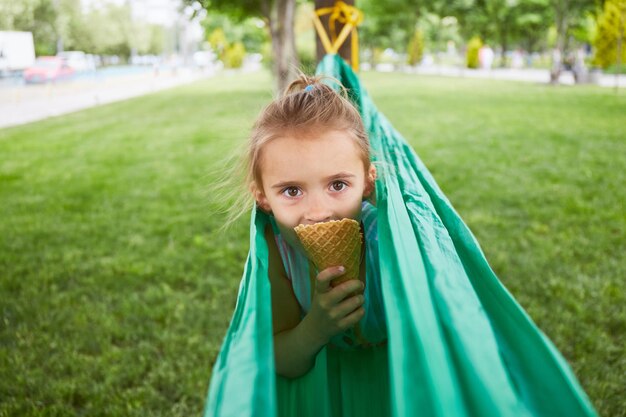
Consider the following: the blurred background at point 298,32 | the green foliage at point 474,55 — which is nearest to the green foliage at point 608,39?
the blurred background at point 298,32

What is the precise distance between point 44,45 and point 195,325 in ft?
61.0

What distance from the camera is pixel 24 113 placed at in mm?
13594

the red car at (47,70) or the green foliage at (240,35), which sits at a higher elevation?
the green foliage at (240,35)

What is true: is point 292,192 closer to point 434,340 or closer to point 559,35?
point 434,340

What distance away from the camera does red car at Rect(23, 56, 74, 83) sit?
17391 millimetres

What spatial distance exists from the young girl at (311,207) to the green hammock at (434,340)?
10 cm

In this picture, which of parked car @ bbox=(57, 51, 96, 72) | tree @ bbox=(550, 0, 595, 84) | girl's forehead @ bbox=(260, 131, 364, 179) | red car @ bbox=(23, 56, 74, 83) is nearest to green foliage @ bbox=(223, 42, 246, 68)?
parked car @ bbox=(57, 51, 96, 72)

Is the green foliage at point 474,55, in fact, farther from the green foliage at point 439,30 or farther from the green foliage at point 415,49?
the green foliage at point 439,30

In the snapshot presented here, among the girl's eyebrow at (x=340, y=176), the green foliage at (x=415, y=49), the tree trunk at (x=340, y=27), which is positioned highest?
the green foliage at (x=415, y=49)

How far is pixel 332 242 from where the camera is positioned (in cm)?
108

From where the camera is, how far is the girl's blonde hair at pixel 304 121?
3.94 ft

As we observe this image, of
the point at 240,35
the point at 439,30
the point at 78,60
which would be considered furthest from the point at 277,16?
the point at 240,35

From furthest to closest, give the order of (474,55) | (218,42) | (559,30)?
(218,42), (474,55), (559,30)

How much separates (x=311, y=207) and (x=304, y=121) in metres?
0.19
